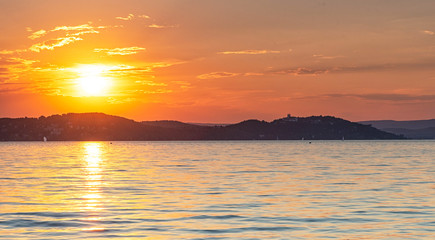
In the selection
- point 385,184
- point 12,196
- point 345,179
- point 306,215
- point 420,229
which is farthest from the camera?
point 345,179

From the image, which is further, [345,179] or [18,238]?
[345,179]

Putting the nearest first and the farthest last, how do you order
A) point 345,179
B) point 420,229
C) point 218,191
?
point 420,229 < point 218,191 < point 345,179

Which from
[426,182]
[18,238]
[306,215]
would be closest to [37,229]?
[18,238]

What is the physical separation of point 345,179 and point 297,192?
16.0 metres

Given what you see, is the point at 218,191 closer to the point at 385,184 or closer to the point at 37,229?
the point at 385,184

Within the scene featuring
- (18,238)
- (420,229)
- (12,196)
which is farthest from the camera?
(12,196)

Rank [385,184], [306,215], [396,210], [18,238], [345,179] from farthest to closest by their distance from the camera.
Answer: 1. [345,179]
2. [385,184]
3. [396,210]
4. [306,215]
5. [18,238]

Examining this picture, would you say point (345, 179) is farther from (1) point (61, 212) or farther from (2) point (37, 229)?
(2) point (37, 229)

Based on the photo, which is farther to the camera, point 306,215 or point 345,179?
point 345,179

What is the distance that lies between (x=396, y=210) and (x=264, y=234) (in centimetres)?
1119

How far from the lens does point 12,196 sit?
1766 inches

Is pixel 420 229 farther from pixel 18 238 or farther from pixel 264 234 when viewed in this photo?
pixel 18 238

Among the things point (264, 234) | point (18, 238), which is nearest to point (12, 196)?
point (18, 238)

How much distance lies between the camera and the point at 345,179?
2430 inches
